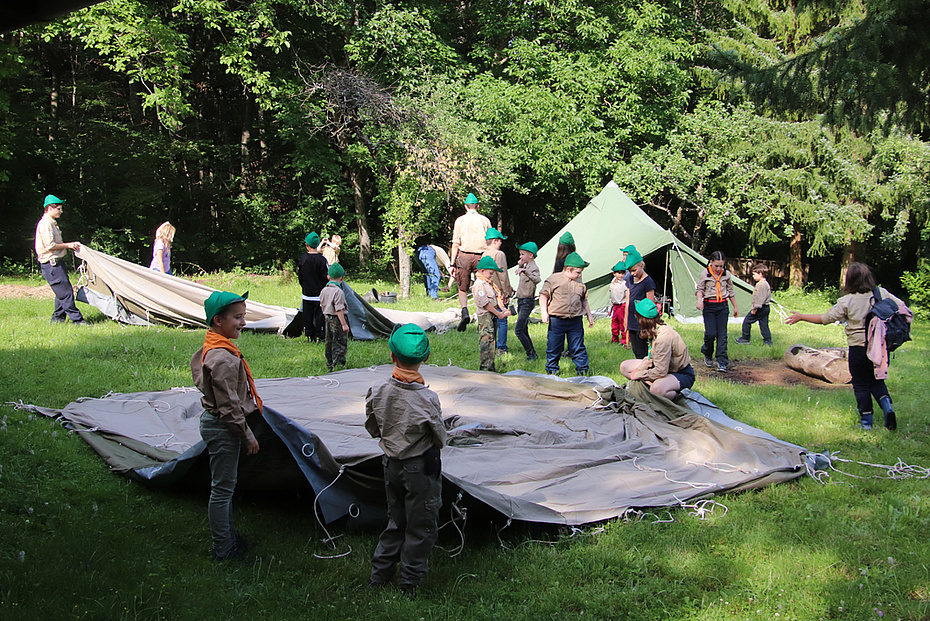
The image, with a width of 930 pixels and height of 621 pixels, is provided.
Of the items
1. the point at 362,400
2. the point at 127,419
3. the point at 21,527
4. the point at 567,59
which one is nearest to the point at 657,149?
the point at 567,59

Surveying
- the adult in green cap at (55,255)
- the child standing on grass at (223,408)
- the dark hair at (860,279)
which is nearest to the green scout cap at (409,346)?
the child standing on grass at (223,408)

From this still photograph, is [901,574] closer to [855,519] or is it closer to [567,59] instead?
[855,519]

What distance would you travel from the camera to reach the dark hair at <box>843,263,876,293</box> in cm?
657

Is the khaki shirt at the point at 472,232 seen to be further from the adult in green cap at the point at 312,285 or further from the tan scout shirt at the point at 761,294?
the tan scout shirt at the point at 761,294

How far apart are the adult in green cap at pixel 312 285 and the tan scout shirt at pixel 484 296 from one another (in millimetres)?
2647

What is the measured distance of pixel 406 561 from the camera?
146 inches

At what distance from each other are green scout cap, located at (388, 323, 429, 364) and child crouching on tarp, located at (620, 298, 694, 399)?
3325 mm

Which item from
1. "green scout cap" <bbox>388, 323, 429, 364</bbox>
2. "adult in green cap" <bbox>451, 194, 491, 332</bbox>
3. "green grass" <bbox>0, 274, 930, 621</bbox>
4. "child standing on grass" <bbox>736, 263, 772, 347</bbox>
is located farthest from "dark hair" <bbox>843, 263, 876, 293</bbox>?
"adult in green cap" <bbox>451, 194, 491, 332</bbox>

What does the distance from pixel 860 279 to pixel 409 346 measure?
4.81 meters

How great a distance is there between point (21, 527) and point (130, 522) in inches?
22.1

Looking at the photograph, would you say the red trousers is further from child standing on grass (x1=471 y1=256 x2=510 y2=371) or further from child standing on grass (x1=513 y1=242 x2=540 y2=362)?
child standing on grass (x1=471 y1=256 x2=510 y2=371)

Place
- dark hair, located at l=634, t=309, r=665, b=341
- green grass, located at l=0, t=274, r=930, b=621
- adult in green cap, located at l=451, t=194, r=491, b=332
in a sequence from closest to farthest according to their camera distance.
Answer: green grass, located at l=0, t=274, r=930, b=621 < dark hair, located at l=634, t=309, r=665, b=341 < adult in green cap, located at l=451, t=194, r=491, b=332

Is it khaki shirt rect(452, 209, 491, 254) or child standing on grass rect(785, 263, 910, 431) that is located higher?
khaki shirt rect(452, 209, 491, 254)

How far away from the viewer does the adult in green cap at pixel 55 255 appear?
918cm
